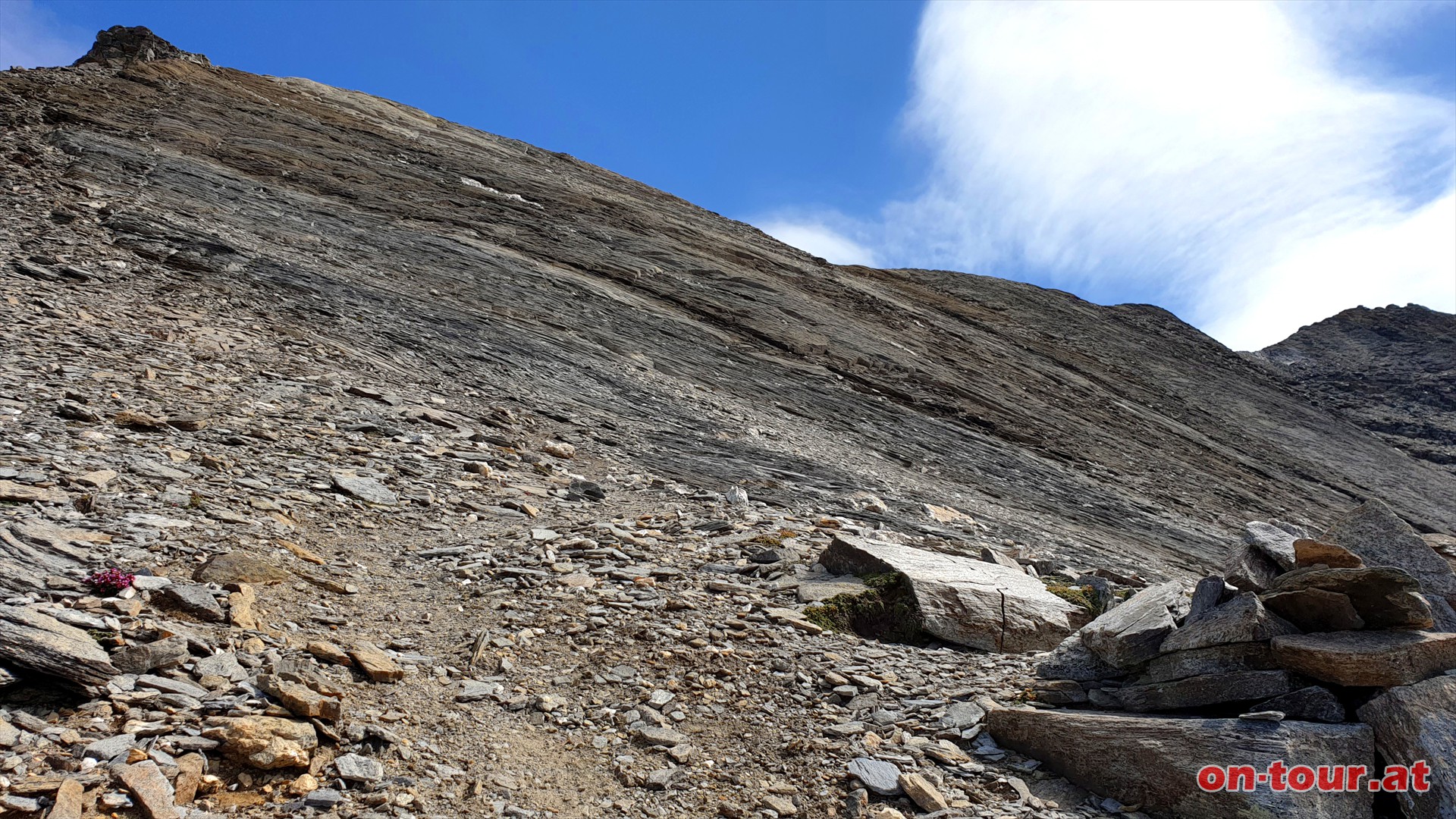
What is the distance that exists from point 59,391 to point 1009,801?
1124cm

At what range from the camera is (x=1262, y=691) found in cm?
530

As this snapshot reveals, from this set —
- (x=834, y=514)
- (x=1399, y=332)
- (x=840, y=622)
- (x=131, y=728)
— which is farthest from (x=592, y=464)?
(x=1399, y=332)

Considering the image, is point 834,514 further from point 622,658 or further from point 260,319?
point 260,319

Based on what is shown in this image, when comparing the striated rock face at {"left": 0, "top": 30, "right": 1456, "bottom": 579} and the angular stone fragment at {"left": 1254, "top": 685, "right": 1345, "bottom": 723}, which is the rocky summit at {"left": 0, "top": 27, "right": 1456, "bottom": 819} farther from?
the striated rock face at {"left": 0, "top": 30, "right": 1456, "bottom": 579}

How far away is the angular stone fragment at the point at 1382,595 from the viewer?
17.7 ft

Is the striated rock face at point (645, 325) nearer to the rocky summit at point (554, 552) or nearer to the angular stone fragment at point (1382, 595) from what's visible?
the rocky summit at point (554, 552)

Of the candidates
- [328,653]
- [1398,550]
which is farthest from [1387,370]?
[328,653]

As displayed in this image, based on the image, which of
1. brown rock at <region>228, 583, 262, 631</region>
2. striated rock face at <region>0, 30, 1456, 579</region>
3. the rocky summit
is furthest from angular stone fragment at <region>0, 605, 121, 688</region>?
striated rock face at <region>0, 30, 1456, 579</region>

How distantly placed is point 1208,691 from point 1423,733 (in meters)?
1.11

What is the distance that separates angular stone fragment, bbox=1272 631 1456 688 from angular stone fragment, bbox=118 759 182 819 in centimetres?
664

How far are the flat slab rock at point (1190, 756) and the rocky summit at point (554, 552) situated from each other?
1.0 inches

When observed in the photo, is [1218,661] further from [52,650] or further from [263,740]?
[52,650]

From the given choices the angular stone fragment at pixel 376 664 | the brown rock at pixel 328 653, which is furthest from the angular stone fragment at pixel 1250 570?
the brown rock at pixel 328 653

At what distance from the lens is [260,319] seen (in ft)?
48.5
